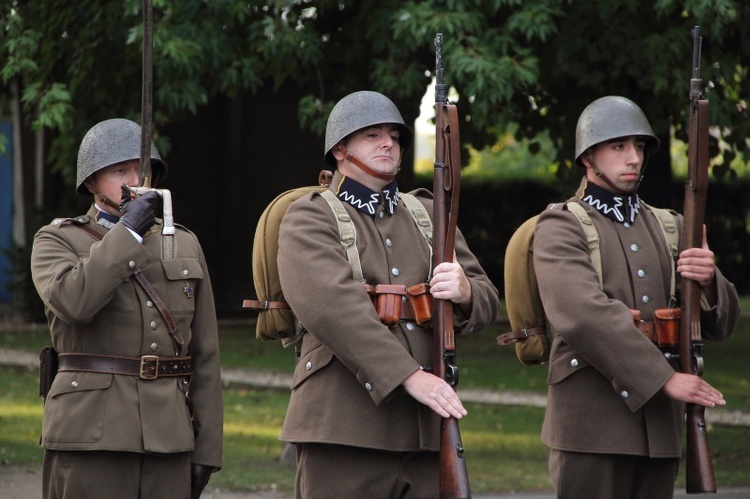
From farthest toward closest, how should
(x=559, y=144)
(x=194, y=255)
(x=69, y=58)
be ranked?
1. (x=559, y=144)
2. (x=69, y=58)
3. (x=194, y=255)

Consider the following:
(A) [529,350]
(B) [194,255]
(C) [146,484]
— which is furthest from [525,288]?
(C) [146,484]

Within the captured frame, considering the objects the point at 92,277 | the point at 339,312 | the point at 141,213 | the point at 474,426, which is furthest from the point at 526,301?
the point at 474,426

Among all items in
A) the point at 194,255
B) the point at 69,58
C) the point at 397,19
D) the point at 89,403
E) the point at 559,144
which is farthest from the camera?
the point at 559,144

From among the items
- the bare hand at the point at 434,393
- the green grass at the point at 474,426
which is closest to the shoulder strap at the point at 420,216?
the bare hand at the point at 434,393

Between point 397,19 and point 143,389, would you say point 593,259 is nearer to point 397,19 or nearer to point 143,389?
point 143,389

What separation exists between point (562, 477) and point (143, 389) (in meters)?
1.66

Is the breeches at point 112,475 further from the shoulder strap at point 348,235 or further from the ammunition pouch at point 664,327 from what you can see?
the ammunition pouch at point 664,327

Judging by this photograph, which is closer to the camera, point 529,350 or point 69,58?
point 529,350

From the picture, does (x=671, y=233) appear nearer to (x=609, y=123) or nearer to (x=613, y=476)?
(x=609, y=123)

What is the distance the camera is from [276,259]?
4.85 m

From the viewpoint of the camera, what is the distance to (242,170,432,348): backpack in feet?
15.5

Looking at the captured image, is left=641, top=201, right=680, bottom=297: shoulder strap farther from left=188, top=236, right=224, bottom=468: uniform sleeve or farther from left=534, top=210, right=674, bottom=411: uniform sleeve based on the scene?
left=188, top=236, right=224, bottom=468: uniform sleeve

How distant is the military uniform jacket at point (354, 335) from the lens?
4492 millimetres

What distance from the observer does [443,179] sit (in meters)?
4.75
